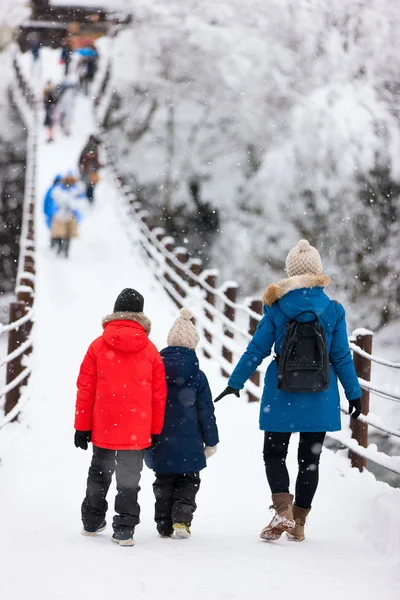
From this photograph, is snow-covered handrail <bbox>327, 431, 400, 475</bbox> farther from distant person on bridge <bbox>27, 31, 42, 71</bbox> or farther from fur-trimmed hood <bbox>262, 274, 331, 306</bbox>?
distant person on bridge <bbox>27, 31, 42, 71</bbox>

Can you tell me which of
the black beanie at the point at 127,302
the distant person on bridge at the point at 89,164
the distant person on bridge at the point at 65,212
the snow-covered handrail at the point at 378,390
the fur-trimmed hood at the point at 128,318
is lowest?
the snow-covered handrail at the point at 378,390

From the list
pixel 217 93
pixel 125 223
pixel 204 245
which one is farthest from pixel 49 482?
pixel 217 93

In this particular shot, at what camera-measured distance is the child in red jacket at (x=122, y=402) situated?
4.93 m

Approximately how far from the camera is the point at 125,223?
64.7 ft

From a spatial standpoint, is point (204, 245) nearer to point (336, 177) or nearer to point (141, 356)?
point (336, 177)

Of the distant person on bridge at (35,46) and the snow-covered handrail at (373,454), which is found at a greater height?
the distant person on bridge at (35,46)

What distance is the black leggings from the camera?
503cm

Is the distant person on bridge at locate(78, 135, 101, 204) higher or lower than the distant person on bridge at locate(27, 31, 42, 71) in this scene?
lower

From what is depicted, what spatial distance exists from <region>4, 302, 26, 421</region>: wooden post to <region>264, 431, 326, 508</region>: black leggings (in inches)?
139

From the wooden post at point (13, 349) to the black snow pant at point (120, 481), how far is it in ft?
10.0

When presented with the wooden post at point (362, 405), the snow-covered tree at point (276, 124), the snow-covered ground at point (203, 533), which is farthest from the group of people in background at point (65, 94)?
the wooden post at point (362, 405)

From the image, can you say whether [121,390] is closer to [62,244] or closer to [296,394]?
[296,394]

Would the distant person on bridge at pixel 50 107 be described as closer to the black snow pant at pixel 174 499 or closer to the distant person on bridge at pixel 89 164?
the distant person on bridge at pixel 89 164

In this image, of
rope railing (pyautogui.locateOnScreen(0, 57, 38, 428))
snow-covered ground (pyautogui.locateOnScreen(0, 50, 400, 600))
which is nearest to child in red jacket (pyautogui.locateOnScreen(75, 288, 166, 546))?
snow-covered ground (pyautogui.locateOnScreen(0, 50, 400, 600))
